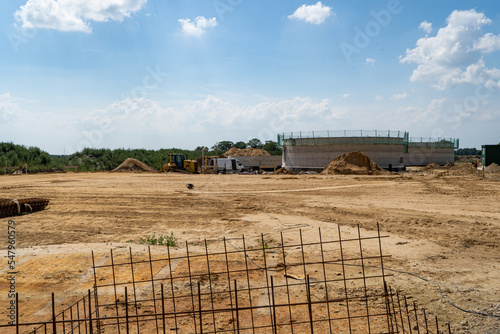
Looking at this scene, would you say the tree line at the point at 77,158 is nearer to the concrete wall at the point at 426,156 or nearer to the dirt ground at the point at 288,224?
the concrete wall at the point at 426,156

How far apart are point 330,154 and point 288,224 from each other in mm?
26618

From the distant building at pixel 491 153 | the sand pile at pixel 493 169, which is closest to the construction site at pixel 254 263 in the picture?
the sand pile at pixel 493 169

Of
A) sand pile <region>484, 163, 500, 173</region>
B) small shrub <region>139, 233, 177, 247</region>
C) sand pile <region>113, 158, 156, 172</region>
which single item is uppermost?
sand pile <region>113, 158, 156, 172</region>

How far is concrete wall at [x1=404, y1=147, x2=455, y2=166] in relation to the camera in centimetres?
4844

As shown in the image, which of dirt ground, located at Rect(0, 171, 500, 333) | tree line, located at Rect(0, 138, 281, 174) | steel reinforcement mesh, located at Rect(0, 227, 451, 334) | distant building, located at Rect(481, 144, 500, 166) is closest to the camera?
steel reinforcement mesh, located at Rect(0, 227, 451, 334)

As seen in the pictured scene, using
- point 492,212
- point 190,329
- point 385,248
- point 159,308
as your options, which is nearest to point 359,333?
point 190,329

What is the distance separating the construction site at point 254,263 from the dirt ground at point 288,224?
40mm

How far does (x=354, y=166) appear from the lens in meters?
31.2

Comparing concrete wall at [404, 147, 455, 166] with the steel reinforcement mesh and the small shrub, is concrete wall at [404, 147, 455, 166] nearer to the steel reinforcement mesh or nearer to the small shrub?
the steel reinforcement mesh

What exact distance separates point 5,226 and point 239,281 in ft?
30.6

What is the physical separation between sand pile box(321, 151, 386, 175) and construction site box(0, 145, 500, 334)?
41.1ft

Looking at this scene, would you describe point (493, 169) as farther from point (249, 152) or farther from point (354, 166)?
point (249, 152)

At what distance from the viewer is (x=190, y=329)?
15.9 feet

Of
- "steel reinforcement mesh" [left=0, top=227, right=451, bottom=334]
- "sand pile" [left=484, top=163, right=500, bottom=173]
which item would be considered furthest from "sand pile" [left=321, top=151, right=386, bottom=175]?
"steel reinforcement mesh" [left=0, top=227, right=451, bottom=334]
